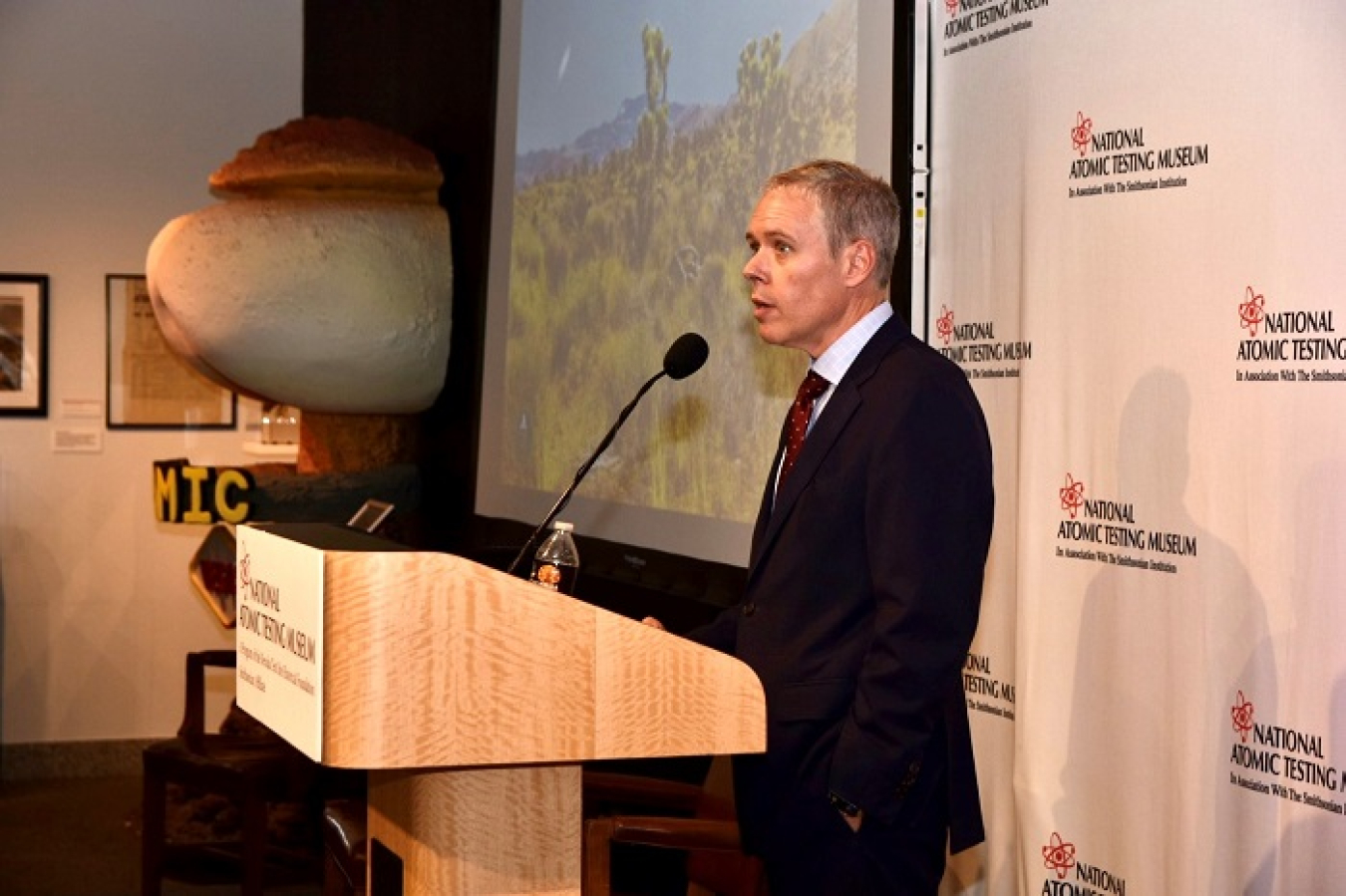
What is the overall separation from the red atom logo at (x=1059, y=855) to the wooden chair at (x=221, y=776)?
2306 millimetres

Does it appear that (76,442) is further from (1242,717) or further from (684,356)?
(1242,717)

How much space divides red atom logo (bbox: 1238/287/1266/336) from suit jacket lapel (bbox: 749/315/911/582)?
0.48 meters

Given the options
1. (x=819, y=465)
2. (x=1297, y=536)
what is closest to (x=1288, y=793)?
(x=1297, y=536)

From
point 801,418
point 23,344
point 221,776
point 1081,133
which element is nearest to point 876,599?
point 801,418

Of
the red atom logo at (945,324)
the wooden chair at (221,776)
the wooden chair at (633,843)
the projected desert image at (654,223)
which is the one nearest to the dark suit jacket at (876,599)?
the wooden chair at (633,843)

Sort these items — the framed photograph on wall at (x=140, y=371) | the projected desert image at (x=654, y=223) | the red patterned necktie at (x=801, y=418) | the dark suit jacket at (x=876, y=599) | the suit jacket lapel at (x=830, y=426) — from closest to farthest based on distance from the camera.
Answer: the dark suit jacket at (x=876, y=599) → the suit jacket lapel at (x=830, y=426) → the red patterned necktie at (x=801, y=418) → the projected desert image at (x=654, y=223) → the framed photograph on wall at (x=140, y=371)

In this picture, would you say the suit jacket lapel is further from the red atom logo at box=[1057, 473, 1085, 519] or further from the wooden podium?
the red atom logo at box=[1057, 473, 1085, 519]

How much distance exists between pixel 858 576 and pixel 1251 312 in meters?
0.69

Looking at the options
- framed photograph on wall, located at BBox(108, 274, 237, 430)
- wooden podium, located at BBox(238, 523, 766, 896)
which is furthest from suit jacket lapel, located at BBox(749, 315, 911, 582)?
framed photograph on wall, located at BBox(108, 274, 237, 430)

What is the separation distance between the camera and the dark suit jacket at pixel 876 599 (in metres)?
2.07

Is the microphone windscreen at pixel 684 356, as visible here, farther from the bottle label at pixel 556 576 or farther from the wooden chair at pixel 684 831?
the wooden chair at pixel 684 831

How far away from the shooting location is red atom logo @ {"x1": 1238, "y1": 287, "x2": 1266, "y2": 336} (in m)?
2.38

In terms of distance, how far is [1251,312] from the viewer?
2402 millimetres

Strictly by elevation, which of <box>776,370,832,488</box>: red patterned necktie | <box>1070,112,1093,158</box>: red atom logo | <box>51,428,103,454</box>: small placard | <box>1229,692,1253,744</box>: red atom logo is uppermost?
<box>1070,112,1093,158</box>: red atom logo
